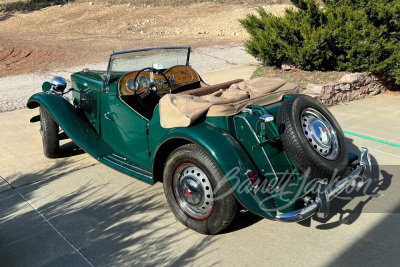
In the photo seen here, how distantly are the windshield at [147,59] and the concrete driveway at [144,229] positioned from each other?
4.20 feet

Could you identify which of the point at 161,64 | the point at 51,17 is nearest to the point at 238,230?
the point at 161,64

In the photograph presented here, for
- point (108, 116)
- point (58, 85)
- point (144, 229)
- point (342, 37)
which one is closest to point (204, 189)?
point (144, 229)

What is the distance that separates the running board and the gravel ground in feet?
13.9

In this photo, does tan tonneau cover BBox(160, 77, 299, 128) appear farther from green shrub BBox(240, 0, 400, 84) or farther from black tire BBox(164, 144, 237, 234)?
green shrub BBox(240, 0, 400, 84)

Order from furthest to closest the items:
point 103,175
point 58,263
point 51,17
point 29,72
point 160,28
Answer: point 51,17 < point 160,28 < point 29,72 < point 103,175 < point 58,263

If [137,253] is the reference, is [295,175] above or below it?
above

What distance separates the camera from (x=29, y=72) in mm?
12344

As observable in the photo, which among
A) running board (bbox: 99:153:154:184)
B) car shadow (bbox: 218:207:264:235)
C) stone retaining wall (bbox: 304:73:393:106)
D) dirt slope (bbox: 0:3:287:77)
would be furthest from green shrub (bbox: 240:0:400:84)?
dirt slope (bbox: 0:3:287:77)

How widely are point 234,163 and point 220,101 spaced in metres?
0.65

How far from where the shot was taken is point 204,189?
11.8 ft

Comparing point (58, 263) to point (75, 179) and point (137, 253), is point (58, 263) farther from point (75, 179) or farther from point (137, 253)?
point (75, 179)

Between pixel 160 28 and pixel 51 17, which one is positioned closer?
pixel 160 28

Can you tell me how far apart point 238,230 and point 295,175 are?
2.34 ft

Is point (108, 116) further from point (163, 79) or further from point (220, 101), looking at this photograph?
point (220, 101)
